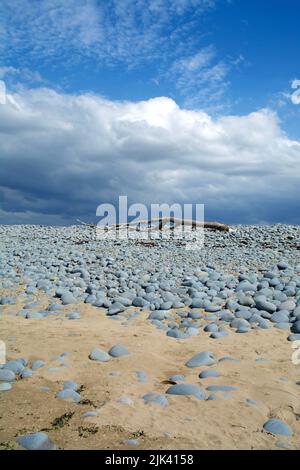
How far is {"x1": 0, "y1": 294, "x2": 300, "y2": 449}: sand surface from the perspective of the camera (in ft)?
8.86

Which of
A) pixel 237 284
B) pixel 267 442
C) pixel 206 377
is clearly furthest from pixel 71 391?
pixel 237 284

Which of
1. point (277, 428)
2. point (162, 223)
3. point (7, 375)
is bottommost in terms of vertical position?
point (277, 428)

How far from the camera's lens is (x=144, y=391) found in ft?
11.3

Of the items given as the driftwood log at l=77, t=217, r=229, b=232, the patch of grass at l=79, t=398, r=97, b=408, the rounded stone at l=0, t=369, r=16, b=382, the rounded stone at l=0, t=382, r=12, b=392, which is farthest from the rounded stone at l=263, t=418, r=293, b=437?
the driftwood log at l=77, t=217, r=229, b=232

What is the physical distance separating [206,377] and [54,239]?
1258 cm

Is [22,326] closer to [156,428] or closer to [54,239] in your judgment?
[156,428]

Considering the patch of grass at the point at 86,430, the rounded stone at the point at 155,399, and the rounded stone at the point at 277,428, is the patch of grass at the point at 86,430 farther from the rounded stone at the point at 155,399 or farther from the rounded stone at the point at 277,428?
the rounded stone at the point at 277,428

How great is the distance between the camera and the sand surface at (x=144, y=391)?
106 inches

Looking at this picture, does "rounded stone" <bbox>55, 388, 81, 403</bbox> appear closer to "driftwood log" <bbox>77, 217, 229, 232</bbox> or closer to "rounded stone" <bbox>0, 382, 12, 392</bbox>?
"rounded stone" <bbox>0, 382, 12, 392</bbox>

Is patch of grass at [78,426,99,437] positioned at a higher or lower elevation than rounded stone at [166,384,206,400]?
lower

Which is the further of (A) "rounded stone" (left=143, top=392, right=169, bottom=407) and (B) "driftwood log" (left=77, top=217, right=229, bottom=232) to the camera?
(B) "driftwood log" (left=77, top=217, right=229, bottom=232)

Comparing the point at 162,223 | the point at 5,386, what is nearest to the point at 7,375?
the point at 5,386

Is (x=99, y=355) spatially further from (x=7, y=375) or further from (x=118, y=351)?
(x=7, y=375)

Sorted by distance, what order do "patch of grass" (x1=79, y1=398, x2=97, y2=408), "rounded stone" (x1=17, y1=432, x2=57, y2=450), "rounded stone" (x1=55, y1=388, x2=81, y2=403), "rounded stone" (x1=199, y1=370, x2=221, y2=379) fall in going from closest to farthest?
"rounded stone" (x1=17, y1=432, x2=57, y2=450) < "patch of grass" (x1=79, y1=398, x2=97, y2=408) < "rounded stone" (x1=55, y1=388, x2=81, y2=403) < "rounded stone" (x1=199, y1=370, x2=221, y2=379)
